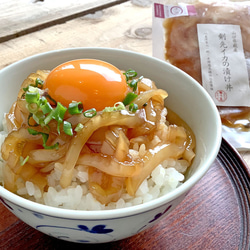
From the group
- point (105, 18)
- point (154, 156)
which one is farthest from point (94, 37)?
point (154, 156)

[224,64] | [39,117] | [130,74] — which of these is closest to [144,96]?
[130,74]

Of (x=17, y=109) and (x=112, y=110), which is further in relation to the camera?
(x=17, y=109)

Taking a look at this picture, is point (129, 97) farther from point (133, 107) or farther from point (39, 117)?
point (39, 117)

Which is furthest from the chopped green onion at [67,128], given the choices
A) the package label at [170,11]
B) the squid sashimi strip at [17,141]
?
the package label at [170,11]

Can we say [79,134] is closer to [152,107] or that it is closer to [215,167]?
[152,107]

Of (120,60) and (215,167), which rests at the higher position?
(120,60)

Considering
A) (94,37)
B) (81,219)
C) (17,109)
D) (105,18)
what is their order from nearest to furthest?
(81,219)
(17,109)
(94,37)
(105,18)
